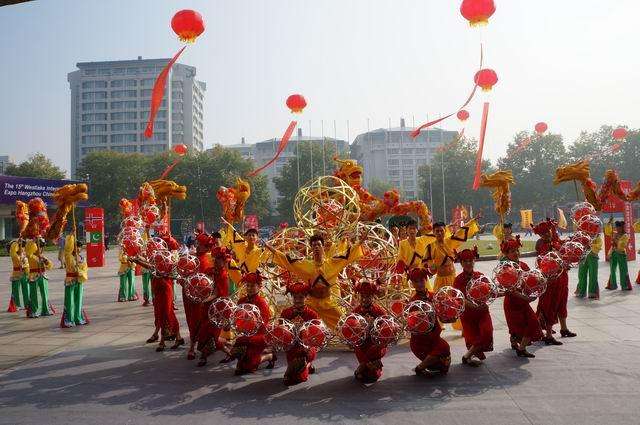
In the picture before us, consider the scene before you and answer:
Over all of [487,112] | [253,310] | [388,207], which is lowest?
[253,310]

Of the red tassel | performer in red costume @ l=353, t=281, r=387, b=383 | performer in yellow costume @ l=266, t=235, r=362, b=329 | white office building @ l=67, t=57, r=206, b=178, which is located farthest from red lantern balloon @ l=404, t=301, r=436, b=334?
white office building @ l=67, t=57, r=206, b=178

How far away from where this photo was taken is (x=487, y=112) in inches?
421

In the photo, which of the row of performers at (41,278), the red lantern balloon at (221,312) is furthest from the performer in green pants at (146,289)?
the red lantern balloon at (221,312)

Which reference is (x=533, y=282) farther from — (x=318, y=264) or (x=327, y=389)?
(x=327, y=389)

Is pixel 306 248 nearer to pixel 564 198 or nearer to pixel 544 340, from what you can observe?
pixel 544 340

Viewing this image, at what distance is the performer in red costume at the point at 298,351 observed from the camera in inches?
192

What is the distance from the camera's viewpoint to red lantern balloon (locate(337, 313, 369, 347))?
4.73 metres

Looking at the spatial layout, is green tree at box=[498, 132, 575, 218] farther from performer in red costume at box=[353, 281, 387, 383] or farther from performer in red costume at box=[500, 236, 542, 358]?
performer in red costume at box=[353, 281, 387, 383]

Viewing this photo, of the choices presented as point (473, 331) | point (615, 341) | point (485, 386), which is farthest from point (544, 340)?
point (485, 386)

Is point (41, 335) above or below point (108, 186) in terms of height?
below

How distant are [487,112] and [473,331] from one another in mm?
6633

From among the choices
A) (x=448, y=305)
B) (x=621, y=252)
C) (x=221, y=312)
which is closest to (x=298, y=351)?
(x=221, y=312)

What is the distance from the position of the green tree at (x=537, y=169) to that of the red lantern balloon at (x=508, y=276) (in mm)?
49688

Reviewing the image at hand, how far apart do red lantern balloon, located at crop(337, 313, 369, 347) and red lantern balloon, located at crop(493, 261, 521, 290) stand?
1780mm
